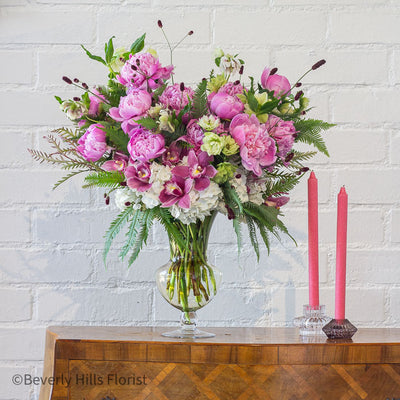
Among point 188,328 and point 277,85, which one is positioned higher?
point 277,85

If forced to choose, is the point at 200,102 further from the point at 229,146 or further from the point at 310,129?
the point at 310,129

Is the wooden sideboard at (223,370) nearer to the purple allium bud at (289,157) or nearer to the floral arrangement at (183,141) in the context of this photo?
the floral arrangement at (183,141)

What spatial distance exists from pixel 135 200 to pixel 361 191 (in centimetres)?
60

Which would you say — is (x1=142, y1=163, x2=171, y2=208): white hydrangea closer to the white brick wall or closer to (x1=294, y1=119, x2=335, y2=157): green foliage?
(x1=294, y1=119, x2=335, y2=157): green foliage

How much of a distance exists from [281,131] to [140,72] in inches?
9.8

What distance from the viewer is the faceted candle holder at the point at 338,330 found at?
104 centimetres

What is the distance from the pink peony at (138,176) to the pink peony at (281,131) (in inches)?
8.4

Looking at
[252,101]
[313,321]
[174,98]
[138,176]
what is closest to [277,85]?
[252,101]

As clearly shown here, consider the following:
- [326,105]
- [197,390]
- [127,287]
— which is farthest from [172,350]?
[326,105]

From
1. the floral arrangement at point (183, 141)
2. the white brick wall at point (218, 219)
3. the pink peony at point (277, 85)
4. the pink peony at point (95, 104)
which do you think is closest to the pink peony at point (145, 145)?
the floral arrangement at point (183, 141)

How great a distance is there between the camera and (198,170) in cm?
96

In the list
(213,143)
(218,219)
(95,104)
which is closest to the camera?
(213,143)

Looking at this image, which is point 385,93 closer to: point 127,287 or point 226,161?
point 226,161

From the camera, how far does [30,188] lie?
4.55ft
